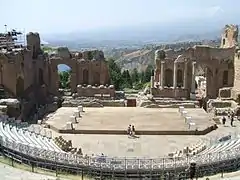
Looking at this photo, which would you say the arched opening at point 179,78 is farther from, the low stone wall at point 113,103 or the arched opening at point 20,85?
the arched opening at point 20,85

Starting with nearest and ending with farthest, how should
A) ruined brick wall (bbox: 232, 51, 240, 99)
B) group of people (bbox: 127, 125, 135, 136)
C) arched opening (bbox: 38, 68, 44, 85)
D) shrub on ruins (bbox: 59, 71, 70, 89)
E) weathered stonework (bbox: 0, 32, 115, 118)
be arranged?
group of people (bbox: 127, 125, 135, 136) → weathered stonework (bbox: 0, 32, 115, 118) → ruined brick wall (bbox: 232, 51, 240, 99) → arched opening (bbox: 38, 68, 44, 85) → shrub on ruins (bbox: 59, 71, 70, 89)

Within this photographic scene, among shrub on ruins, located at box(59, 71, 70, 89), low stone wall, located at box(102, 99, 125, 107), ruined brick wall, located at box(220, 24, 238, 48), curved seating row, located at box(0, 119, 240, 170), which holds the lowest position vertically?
shrub on ruins, located at box(59, 71, 70, 89)

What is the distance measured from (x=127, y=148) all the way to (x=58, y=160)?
8972mm

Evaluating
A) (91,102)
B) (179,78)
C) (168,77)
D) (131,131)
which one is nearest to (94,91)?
(91,102)

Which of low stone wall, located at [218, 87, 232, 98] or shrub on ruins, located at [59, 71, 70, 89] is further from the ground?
low stone wall, located at [218, 87, 232, 98]

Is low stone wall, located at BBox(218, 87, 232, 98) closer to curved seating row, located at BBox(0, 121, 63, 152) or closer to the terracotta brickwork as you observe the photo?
the terracotta brickwork

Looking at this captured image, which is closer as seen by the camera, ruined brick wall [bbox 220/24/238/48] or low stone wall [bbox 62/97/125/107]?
low stone wall [bbox 62/97/125/107]

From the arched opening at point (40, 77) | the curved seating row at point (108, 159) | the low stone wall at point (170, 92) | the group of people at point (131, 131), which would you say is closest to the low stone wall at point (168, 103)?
the low stone wall at point (170, 92)

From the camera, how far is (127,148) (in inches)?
1284

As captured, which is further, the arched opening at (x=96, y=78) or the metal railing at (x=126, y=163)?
the arched opening at (x=96, y=78)

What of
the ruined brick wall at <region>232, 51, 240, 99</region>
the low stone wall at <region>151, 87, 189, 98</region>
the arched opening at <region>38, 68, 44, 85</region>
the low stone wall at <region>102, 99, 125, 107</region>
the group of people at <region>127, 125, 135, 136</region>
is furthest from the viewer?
the arched opening at <region>38, 68, 44, 85</region>

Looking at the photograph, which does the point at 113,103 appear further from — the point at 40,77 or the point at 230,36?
the point at 230,36

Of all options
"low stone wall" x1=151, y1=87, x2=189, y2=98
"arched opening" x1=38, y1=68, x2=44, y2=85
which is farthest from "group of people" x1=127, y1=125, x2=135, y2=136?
"arched opening" x1=38, y1=68, x2=44, y2=85

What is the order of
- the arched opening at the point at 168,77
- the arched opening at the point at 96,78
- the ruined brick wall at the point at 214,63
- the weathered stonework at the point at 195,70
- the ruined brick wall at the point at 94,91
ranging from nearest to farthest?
the ruined brick wall at the point at 94,91 → the weathered stonework at the point at 195,70 → the ruined brick wall at the point at 214,63 → the arched opening at the point at 96,78 → the arched opening at the point at 168,77
